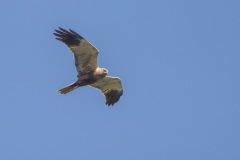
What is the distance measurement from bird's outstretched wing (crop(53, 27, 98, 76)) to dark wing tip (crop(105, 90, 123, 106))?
239 centimetres

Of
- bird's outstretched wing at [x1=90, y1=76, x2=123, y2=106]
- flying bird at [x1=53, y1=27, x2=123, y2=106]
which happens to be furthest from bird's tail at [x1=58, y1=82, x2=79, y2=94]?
bird's outstretched wing at [x1=90, y1=76, x2=123, y2=106]

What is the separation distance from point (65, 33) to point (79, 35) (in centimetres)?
61

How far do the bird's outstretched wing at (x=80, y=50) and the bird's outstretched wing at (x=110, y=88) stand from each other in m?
1.64

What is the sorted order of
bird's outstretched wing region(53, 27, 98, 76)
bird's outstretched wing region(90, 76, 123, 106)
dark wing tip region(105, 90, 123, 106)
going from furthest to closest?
dark wing tip region(105, 90, 123, 106) → bird's outstretched wing region(90, 76, 123, 106) → bird's outstretched wing region(53, 27, 98, 76)

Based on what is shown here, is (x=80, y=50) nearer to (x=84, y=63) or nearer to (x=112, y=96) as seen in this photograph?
(x=84, y=63)

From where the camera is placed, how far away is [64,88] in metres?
34.7

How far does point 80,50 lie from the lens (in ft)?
115

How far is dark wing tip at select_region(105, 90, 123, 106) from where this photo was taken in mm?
37725

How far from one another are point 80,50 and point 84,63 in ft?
2.30

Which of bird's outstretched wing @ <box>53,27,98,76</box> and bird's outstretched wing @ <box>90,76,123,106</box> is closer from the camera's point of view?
bird's outstretched wing @ <box>53,27,98,76</box>

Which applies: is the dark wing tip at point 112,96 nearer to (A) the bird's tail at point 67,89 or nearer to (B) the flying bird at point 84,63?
(B) the flying bird at point 84,63

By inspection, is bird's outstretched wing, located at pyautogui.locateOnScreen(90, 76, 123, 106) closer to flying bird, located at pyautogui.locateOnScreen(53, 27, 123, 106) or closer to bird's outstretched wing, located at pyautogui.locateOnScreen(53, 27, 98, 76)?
flying bird, located at pyautogui.locateOnScreen(53, 27, 123, 106)

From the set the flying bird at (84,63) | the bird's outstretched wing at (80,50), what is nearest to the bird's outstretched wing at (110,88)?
the flying bird at (84,63)

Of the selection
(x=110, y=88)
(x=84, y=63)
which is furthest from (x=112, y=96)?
(x=84, y=63)
